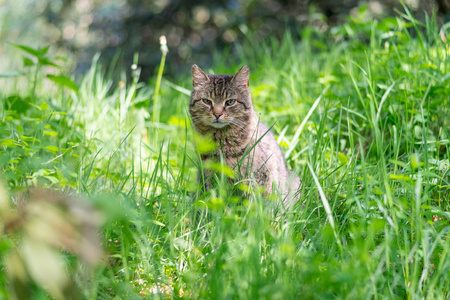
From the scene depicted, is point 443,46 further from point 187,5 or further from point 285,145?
point 187,5

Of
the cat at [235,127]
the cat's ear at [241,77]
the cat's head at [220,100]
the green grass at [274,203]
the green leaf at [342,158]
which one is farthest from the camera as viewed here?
the cat's ear at [241,77]

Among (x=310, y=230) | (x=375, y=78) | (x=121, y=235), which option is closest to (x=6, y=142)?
(x=121, y=235)

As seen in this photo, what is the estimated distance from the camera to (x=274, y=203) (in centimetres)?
193

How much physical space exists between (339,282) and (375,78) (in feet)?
5.94

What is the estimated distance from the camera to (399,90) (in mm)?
2756

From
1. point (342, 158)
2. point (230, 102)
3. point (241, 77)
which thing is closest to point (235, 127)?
point (230, 102)

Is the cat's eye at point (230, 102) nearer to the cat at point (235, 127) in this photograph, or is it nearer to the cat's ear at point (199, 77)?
the cat at point (235, 127)

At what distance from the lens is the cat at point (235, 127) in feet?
7.48

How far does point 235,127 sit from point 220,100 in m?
0.20

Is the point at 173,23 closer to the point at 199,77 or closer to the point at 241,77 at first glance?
the point at 199,77

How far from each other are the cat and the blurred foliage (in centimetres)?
256

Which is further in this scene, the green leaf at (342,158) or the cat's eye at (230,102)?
the cat's eye at (230,102)

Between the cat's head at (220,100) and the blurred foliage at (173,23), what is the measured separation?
99.6 inches

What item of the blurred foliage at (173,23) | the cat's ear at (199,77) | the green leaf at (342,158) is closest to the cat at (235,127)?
the cat's ear at (199,77)
